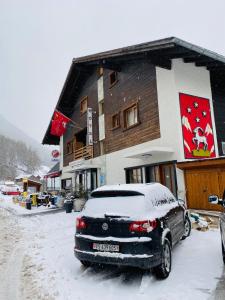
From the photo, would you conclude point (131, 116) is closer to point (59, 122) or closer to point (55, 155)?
point (59, 122)

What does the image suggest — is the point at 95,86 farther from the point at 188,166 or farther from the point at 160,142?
the point at 188,166

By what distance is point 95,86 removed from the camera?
→ 2172 cm

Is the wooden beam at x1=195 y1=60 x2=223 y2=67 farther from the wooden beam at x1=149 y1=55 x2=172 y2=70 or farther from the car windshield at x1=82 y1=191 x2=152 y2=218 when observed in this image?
the car windshield at x1=82 y1=191 x2=152 y2=218

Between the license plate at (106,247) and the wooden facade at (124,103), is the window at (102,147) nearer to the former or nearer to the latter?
the wooden facade at (124,103)

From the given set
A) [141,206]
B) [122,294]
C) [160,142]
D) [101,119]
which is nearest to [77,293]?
[122,294]

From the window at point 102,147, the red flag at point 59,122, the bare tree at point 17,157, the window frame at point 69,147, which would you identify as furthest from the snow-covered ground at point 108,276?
the bare tree at point 17,157

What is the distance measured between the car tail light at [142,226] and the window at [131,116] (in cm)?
1129

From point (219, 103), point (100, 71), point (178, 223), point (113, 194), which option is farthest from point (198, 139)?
point (100, 71)

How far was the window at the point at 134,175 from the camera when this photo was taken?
51.1ft

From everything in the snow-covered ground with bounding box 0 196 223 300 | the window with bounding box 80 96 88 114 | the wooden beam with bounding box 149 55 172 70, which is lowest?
the snow-covered ground with bounding box 0 196 223 300

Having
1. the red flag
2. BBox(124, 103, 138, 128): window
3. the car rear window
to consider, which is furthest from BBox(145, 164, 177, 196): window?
the red flag

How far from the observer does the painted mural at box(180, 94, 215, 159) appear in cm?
1314

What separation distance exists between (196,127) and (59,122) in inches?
594

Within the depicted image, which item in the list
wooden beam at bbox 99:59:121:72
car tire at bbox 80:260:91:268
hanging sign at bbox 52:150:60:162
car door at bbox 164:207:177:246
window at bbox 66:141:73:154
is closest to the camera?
car door at bbox 164:207:177:246
